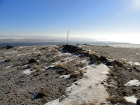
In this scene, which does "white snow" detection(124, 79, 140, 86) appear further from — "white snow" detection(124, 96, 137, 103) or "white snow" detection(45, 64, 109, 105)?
"white snow" detection(124, 96, 137, 103)

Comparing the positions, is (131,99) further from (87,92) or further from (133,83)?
(133,83)

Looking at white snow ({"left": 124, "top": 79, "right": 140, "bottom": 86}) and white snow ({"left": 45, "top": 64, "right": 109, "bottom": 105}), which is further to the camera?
white snow ({"left": 124, "top": 79, "right": 140, "bottom": 86})

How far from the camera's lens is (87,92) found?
1359 cm

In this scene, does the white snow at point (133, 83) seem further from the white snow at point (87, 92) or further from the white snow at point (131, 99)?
the white snow at point (131, 99)

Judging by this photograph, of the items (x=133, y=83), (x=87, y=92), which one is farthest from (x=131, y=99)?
(x=133, y=83)

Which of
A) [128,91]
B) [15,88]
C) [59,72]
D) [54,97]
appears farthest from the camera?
[59,72]

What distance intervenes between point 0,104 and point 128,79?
42.5 ft

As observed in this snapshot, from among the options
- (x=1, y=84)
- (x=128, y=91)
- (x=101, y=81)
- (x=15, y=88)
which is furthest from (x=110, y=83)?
(x=1, y=84)

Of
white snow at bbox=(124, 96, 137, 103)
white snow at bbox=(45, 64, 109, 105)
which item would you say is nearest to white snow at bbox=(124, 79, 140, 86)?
white snow at bbox=(45, 64, 109, 105)

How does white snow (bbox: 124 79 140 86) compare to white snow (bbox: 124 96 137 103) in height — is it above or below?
above

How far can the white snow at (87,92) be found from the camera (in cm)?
1222

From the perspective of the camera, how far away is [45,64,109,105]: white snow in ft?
40.1

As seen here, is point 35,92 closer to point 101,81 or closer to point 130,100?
point 101,81

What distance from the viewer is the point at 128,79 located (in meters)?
17.7
